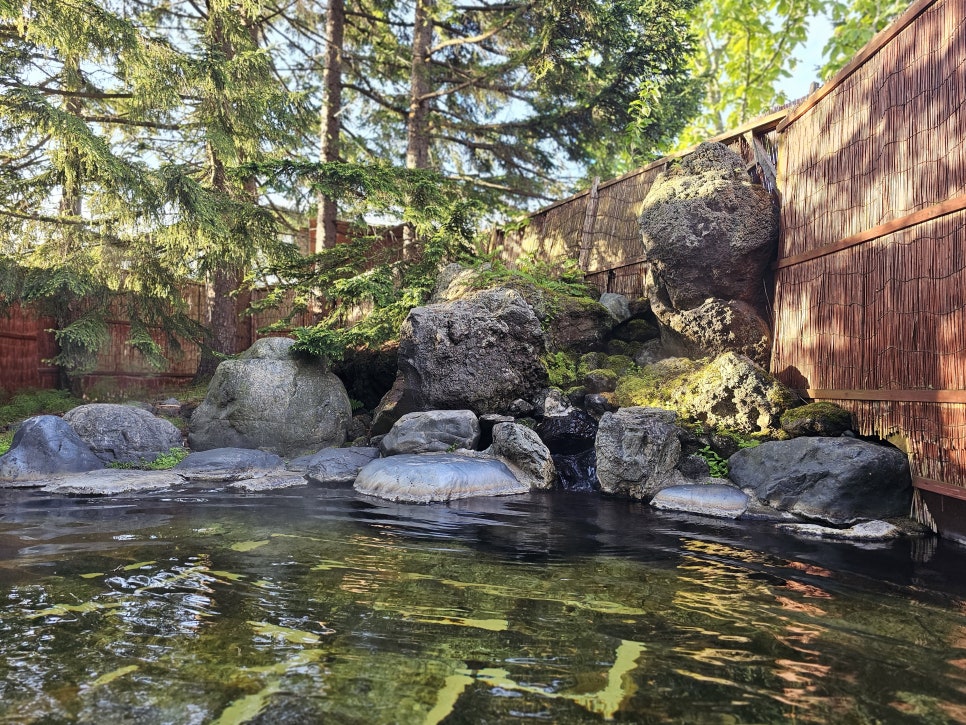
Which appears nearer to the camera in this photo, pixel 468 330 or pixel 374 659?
pixel 374 659

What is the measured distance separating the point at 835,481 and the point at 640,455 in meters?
1.83

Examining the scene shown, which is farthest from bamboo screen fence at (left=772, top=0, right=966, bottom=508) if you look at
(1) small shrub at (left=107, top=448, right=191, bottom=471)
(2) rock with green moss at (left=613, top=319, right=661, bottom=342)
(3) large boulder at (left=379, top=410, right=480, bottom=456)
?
(1) small shrub at (left=107, top=448, right=191, bottom=471)

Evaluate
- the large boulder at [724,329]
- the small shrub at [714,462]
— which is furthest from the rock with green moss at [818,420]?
the large boulder at [724,329]

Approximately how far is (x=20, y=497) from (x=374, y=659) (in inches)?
202

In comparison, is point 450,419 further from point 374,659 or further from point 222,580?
point 374,659

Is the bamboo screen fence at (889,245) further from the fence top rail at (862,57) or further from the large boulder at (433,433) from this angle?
the large boulder at (433,433)

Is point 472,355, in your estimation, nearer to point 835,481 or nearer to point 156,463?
point 156,463

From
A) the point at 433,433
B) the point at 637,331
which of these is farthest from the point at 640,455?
the point at 637,331

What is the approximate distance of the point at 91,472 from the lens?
7.11 metres

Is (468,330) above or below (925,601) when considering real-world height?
above

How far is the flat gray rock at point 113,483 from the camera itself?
6.16m

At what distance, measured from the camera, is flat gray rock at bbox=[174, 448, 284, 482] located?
285 inches

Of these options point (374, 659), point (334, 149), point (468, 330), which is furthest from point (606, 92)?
point (374, 659)

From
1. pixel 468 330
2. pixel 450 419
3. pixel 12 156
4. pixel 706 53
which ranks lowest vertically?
pixel 450 419
